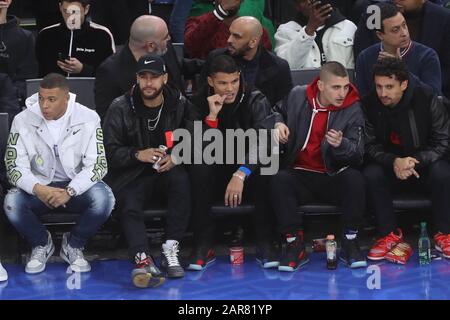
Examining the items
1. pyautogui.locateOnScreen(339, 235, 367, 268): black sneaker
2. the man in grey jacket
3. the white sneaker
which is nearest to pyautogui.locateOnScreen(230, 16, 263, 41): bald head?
the man in grey jacket

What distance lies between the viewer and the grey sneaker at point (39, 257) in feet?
21.7

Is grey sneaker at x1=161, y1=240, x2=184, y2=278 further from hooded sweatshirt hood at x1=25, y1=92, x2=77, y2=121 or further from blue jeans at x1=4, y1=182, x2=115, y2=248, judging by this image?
hooded sweatshirt hood at x1=25, y1=92, x2=77, y2=121

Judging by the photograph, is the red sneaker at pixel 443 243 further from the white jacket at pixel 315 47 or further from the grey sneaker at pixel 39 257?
the grey sneaker at pixel 39 257

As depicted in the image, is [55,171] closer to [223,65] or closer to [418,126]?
[223,65]

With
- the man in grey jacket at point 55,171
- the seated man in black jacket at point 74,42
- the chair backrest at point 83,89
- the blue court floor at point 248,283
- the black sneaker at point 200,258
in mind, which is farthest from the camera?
the seated man in black jacket at point 74,42

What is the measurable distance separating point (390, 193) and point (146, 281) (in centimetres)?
173

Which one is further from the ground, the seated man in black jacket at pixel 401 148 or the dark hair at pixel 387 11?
the dark hair at pixel 387 11

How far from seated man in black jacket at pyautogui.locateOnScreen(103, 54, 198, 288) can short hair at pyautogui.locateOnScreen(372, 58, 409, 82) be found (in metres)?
1.25

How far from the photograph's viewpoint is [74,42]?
7699 millimetres

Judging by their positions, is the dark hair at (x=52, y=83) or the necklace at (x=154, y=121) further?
the necklace at (x=154, y=121)

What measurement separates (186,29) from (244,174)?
1.69 meters

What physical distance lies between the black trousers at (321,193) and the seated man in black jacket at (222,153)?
0.17 m

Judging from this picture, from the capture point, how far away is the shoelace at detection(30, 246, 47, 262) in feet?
21.9

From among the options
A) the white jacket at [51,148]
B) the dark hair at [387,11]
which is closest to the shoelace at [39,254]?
the white jacket at [51,148]
